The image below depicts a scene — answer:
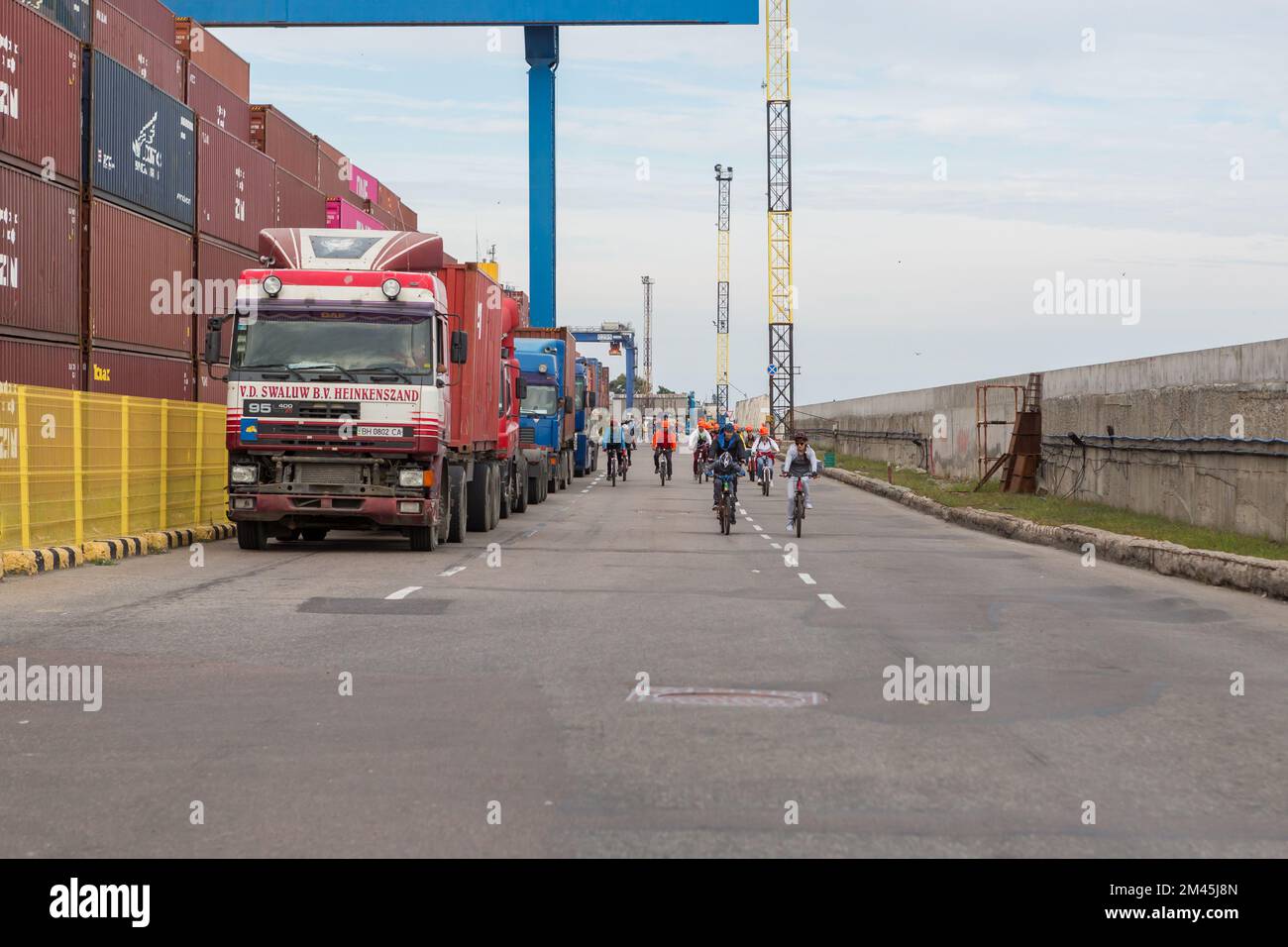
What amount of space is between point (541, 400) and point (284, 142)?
8.75 meters

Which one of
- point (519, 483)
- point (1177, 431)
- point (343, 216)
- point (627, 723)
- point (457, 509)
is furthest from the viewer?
point (343, 216)

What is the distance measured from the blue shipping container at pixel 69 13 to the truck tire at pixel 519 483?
1083 cm

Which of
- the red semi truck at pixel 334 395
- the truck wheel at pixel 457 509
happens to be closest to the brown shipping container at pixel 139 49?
the red semi truck at pixel 334 395

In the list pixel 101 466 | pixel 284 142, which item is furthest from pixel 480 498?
pixel 284 142

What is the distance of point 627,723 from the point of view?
7.82 meters

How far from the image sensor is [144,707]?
8195 mm

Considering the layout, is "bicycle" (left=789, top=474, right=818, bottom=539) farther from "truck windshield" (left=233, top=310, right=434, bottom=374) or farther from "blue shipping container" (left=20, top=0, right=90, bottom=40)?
"blue shipping container" (left=20, top=0, right=90, bottom=40)

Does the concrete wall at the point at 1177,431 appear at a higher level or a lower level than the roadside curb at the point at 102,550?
higher

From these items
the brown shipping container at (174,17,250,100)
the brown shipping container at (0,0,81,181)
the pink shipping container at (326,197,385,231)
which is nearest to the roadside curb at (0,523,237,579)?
the brown shipping container at (0,0,81,181)

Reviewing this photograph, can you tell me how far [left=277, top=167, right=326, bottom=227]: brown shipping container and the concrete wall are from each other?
53.2 ft

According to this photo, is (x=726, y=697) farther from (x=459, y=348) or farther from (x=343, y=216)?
(x=343, y=216)

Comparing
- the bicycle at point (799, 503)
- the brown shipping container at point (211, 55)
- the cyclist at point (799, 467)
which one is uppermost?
the brown shipping container at point (211, 55)

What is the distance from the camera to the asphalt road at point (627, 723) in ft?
18.8

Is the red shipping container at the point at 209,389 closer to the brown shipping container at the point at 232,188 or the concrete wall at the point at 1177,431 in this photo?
the brown shipping container at the point at 232,188
